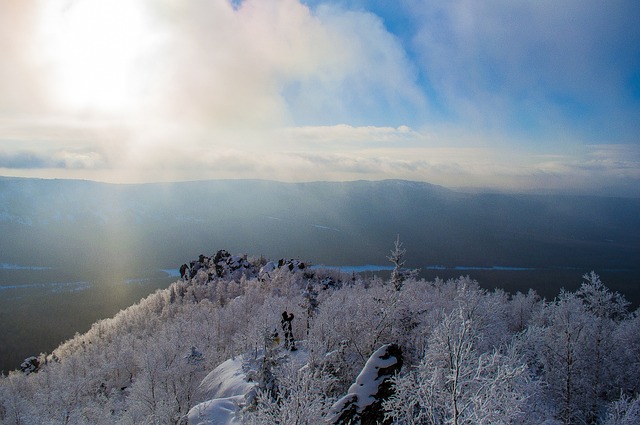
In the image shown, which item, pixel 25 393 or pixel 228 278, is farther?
pixel 228 278

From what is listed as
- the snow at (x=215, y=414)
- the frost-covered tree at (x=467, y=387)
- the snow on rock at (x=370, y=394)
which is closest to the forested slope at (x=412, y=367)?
the frost-covered tree at (x=467, y=387)

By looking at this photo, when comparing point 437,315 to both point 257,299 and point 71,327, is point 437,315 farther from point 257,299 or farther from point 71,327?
point 71,327

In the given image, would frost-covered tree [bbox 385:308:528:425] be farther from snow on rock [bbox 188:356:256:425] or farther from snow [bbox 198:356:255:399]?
snow [bbox 198:356:255:399]

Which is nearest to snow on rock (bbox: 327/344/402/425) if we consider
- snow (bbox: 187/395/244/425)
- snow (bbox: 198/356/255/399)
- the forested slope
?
the forested slope

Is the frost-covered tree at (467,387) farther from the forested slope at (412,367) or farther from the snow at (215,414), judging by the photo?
the snow at (215,414)

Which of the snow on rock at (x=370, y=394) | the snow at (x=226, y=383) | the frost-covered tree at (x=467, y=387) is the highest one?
the frost-covered tree at (x=467, y=387)

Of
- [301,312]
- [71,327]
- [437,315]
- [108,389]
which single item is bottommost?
[71,327]

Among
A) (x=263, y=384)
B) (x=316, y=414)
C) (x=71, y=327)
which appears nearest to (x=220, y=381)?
(x=263, y=384)
